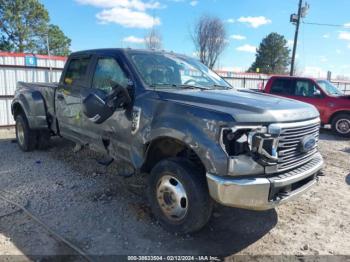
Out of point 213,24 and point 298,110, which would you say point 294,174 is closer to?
point 298,110

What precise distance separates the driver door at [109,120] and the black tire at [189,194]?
0.77 metres

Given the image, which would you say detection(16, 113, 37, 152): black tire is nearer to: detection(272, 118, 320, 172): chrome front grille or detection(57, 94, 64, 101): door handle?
detection(57, 94, 64, 101): door handle

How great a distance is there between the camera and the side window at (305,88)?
1029 cm

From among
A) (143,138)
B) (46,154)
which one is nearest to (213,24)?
(46,154)

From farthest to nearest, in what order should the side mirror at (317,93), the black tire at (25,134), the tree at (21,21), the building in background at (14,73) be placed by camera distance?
the tree at (21,21)
the side mirror at (317,93)
the building in background at (14,73)
the black tire at (25,134)

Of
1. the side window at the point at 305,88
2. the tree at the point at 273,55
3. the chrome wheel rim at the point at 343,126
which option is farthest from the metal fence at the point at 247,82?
the tree at the point at 273,55

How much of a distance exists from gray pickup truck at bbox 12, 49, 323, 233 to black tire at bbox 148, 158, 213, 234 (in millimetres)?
10

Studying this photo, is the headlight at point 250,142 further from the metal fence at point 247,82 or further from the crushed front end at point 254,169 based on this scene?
the metal fence at point 247,82

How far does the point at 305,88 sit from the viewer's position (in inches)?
411

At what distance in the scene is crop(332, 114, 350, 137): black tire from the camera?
9.80 m

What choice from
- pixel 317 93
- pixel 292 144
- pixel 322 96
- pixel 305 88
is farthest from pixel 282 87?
pixel 292 144

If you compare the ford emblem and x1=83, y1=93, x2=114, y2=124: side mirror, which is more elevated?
x1=83, y1=93, x2=114, y2=124: side mirror

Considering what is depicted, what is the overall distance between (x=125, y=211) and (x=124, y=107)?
1.32 m

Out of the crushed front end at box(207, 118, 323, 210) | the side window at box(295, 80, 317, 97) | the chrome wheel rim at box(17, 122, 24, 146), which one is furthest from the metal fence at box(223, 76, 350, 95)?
the crushed front end at box(207, 118, 323, 210)
